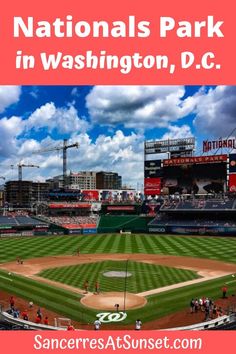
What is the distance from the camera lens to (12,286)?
131 ft

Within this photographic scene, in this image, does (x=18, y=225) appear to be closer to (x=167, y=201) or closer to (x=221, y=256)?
(x=167, y=201)

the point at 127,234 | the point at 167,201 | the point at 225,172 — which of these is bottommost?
the point at 127,234

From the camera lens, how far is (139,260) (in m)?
55.4

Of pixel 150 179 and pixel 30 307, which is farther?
pixel 150 179

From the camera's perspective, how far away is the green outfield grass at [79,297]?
3048cm

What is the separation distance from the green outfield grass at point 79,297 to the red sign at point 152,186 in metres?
57.2

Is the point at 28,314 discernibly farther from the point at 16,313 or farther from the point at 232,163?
the point at 232,163

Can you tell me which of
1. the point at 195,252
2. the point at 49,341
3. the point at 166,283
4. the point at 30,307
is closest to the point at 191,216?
the point at 195,252

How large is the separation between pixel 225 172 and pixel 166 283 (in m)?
55.3

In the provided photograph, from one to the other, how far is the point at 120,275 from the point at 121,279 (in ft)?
7.61

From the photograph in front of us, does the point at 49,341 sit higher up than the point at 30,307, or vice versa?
the point at 49,341

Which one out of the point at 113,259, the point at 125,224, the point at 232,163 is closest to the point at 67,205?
the point at 125,224

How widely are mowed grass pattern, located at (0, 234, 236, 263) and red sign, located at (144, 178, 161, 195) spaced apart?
Result: 16554mm

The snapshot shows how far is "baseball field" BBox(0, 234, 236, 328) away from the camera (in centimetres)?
3284
